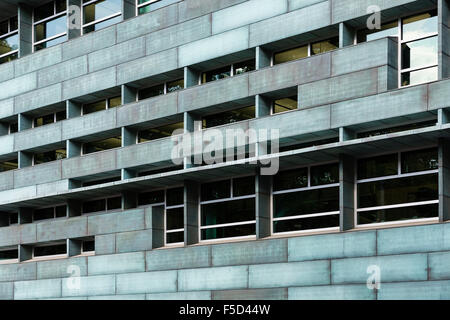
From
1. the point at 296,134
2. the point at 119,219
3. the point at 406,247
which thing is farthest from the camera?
the point at 119,219

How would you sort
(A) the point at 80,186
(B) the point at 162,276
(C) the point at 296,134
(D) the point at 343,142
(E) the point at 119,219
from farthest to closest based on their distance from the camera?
(A) the point at 80,186
(E) the point at 119,219
(B) the point at 162,276
(C) the point at 296,134
(D) the point at 343,142

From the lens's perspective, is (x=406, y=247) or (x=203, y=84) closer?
(x=406, y=247)

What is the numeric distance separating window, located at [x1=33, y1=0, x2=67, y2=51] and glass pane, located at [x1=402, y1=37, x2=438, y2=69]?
1430 cm

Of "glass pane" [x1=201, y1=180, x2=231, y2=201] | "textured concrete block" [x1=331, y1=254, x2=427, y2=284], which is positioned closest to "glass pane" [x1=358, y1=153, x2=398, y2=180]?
"textured concrete block" [x1=331, y1=254, x2=427, y2=284]

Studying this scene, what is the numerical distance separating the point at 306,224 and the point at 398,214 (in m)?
2.79

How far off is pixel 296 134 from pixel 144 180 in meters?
5.70

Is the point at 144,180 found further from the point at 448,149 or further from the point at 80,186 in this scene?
the point at 448,149

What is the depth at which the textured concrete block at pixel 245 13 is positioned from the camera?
2315cm

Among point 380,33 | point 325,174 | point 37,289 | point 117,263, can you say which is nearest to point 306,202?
point 325,174

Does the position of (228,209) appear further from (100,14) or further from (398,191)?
(100,14)

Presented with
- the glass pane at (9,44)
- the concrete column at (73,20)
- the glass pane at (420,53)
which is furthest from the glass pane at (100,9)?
the glass pane at (420,53)

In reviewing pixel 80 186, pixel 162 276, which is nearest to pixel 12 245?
pixel 80 186

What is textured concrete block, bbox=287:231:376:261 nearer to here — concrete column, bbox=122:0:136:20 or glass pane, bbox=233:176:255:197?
glass pane, bbox=233:176:255:197

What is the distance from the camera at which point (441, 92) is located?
19141 millimetres
